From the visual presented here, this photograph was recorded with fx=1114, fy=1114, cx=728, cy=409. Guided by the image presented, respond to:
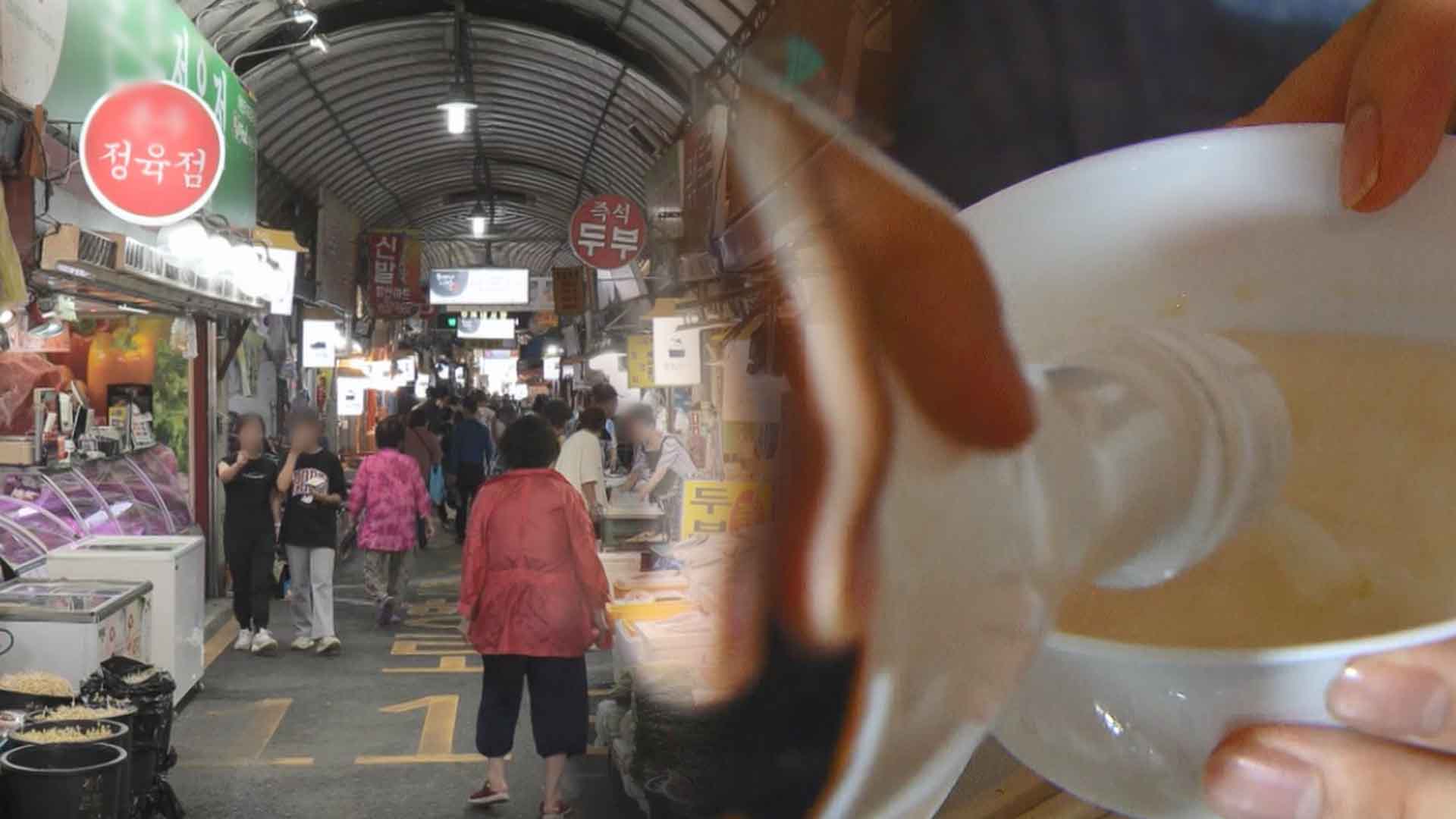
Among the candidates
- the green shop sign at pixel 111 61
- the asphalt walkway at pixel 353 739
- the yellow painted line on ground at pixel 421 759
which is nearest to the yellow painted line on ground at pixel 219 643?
the asphalt walkway at pixel 353 739

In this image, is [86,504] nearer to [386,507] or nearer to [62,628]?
[386,507]

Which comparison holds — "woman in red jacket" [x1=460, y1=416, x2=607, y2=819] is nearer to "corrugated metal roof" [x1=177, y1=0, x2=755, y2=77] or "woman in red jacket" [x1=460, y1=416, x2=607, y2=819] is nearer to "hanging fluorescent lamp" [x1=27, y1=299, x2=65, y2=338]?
"corrugated metal roof" [x1=177, y1=0, x2=755, y2=77]

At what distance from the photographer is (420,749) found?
5.46 meters

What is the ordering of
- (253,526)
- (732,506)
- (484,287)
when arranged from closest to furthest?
(732,506), (253,526), (484,287)

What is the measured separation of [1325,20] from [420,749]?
18.7 ft

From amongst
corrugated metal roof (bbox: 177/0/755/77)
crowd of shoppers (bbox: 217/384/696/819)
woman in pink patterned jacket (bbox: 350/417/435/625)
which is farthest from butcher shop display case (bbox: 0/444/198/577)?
corrugated metal roof (bbox: 177/0/755/77)

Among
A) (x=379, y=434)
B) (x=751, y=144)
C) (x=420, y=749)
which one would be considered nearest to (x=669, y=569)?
(x=751, y=144)

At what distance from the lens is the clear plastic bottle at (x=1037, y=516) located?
0.29m

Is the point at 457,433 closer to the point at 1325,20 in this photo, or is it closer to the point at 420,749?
the point at 420,749

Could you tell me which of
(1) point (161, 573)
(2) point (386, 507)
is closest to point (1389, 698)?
(1) point (161, 573)

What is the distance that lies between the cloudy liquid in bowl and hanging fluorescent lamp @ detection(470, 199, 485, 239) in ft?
69.4

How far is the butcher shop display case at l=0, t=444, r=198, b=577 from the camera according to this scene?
580cm

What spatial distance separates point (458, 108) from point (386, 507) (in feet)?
16.5

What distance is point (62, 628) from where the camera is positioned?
4551 mm
